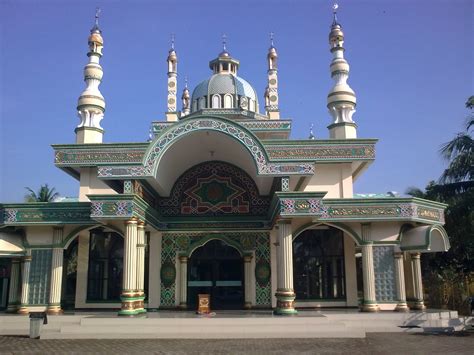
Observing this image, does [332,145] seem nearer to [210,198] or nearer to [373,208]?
[373,208]

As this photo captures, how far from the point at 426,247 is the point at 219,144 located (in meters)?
6.63

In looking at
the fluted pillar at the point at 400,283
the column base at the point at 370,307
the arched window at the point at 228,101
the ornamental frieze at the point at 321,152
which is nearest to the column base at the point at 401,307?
the fluted pillar at the point at 400,283

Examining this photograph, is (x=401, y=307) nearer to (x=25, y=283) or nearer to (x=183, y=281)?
(x=183, y=281)

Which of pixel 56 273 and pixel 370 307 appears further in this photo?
pixel 56 273

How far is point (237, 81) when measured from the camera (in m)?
21.6

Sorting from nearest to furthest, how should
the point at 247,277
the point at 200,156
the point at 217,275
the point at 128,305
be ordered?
the point at 128,305 → the point at 200,156 → the point at 247,277 → the point at 217,275

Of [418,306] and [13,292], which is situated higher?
[13,292]

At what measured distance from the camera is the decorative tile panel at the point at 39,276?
14078 mm

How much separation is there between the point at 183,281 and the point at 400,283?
676 centimetres

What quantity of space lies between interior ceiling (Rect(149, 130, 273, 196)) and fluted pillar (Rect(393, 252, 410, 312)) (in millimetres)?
4399

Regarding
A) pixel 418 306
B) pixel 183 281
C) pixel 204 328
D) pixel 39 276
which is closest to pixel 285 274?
pixel 204 328

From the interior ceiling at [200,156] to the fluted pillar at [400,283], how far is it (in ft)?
14.4

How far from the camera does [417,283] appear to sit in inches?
581

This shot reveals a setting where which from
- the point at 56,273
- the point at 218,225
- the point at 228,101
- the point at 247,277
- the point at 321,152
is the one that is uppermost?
the point at 228,101
